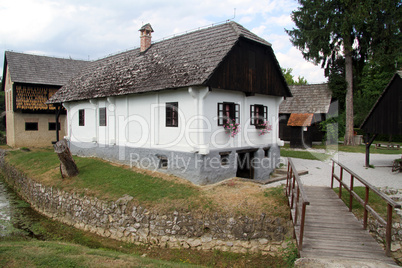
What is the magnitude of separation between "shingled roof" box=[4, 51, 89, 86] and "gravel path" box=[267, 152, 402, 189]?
19842 mm

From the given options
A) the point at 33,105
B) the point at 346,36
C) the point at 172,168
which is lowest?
the point at 172,168

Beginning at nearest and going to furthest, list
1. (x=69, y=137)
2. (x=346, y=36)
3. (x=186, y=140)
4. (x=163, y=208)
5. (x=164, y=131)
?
(x=163, y=208), (x=186, y=140), (x=164, y=131), (x=69, y=137), (x=346, y=36)

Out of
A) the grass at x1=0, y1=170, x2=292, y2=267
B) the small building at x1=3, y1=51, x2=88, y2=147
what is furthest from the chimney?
the small building at x1=3, y1=51, x2=88, y2=147

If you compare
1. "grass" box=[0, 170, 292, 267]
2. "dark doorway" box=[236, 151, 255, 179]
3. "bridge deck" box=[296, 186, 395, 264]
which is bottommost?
"grass" box=[0, 170, 292, 267]

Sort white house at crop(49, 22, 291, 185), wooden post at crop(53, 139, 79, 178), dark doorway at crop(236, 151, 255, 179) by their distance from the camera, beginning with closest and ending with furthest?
1. white house at crop(49, 22, 291, 185)
2. wooden post at crop(53, 139, 79, 178)
3. dark doorway at crop(236, 151, 255, 179)

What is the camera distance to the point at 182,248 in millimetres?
8953

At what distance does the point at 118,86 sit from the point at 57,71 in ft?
51.0

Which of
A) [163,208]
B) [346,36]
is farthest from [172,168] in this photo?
[346,36]

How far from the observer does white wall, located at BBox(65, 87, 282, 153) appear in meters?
11.3

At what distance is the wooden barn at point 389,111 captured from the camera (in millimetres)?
13930

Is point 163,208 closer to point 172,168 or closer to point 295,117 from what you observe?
point 172,168

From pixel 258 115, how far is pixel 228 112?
237 cm

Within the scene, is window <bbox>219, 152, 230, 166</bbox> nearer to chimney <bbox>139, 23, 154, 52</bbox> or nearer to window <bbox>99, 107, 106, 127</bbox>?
window <bbox>99, 107, 106, 127</bbox>

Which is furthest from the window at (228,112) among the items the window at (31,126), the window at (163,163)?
the window at (31,126)
